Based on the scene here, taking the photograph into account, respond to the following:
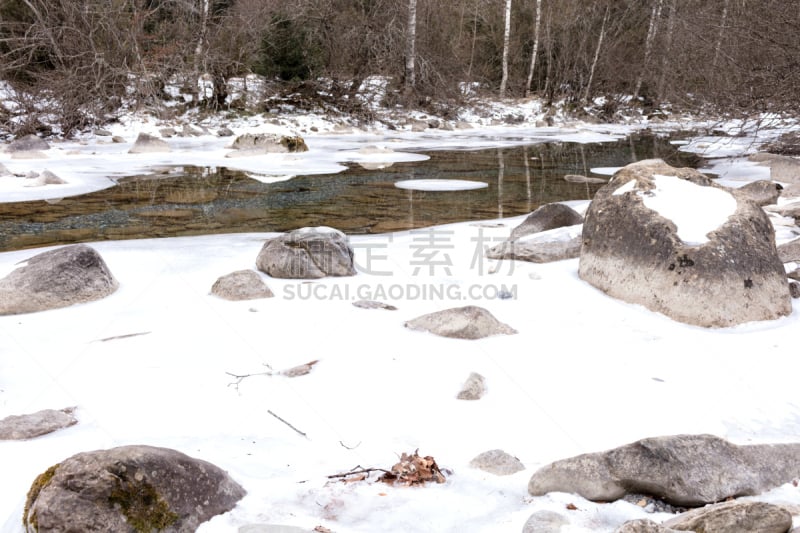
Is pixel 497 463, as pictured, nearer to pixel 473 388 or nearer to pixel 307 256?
pixel 473 388

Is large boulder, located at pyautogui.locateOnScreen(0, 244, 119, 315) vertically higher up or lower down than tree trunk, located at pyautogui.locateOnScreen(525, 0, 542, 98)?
lower down

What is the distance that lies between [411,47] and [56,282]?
1797cm

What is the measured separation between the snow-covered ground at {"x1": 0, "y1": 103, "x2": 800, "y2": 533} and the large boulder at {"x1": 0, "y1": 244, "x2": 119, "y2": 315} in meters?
0.10

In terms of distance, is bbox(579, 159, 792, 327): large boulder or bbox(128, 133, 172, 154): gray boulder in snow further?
bbox(128, 133, 172, 154): gray boulder in snow

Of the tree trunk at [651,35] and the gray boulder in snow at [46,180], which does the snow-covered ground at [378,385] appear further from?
the tree trunk at [651,35]

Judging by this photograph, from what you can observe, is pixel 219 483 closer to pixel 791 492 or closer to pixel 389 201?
pixel 791 492

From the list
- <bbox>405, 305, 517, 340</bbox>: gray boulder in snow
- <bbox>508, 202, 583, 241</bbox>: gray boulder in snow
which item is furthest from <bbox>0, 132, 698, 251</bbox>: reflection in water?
<bbox>405, 305, 517, 340</bbox>: gray boulder in snow

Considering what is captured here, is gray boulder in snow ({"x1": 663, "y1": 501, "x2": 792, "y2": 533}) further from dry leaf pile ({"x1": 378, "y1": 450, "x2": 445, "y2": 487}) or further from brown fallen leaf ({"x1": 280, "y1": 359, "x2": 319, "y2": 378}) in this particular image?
brown fallen leaf ({"x1": 280, "y1": 359, "x2": 319, "y2": 378})

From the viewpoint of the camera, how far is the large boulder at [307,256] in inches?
187

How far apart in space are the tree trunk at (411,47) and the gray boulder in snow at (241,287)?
17.2m

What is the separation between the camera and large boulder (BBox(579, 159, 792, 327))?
3.94 m

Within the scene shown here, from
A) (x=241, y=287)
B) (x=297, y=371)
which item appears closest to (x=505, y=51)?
(x=241, y=287)

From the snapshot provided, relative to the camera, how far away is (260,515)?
210cm

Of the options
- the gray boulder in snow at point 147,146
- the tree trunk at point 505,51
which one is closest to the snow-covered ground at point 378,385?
the gray boulder in snow at point 147,146
